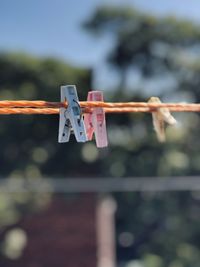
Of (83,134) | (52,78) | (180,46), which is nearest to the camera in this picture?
(83,134)

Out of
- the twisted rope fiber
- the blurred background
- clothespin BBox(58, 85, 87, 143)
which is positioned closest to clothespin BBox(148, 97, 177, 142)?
the twisted rope fiber

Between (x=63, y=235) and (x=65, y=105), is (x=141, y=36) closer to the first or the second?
(x=63, y=235)

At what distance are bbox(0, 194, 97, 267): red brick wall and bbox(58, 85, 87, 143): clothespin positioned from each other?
2.12 m

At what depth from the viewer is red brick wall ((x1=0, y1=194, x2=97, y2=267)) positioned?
8.67 feet

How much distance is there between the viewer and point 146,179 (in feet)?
8.75

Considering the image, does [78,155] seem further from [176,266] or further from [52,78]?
[176,266]

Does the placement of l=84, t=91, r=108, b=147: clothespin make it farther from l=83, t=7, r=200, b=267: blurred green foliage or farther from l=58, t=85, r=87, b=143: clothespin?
l=83, t=7, r=200, b=267: blurred green foliage

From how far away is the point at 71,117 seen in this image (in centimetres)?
52

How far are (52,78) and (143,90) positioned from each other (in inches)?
16.2

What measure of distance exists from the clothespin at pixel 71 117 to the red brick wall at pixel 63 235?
2122 millimetres

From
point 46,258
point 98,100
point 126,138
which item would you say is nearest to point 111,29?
point 126,138

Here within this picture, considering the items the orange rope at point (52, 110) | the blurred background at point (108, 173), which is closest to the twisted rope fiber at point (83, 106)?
the orange rope at point (52, 110)

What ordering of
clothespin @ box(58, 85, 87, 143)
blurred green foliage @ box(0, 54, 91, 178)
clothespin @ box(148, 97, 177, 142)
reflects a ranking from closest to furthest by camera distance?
clothespin @ box(58, 85, 87, 143)
clothespin @ box(148, 97, 177, 142)
blurred green foliage @ box(0, 54, 91, 178)

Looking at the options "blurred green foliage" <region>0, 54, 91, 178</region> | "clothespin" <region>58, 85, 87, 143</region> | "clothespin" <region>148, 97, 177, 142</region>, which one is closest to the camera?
→ "clothespin" <region>58, 85, 87, 143</region>
